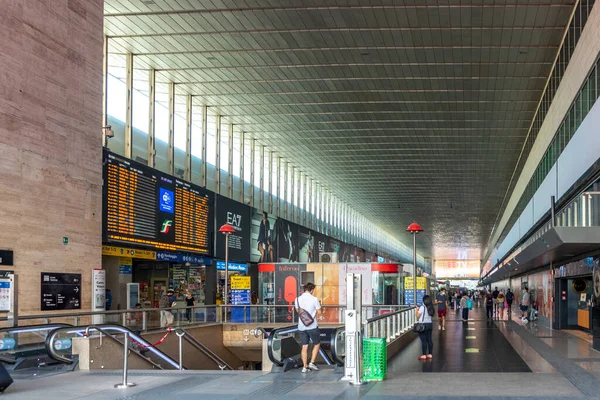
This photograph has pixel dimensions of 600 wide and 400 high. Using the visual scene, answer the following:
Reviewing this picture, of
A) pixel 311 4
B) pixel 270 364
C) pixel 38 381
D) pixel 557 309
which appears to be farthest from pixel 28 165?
pixel 557 309

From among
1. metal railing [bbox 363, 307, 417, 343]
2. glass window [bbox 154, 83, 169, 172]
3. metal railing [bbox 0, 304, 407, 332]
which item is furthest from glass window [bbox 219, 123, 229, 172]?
metal railing [bbox 363, 307, 417, 343]

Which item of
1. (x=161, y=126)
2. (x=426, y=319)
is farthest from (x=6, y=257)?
(x=161, y=126)

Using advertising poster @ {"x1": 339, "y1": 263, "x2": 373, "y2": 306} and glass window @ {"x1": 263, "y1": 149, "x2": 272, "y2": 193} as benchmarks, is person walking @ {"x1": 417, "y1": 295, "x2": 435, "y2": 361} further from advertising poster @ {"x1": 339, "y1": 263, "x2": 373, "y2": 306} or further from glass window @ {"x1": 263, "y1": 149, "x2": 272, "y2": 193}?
glass window @ {"x1": 263, "y1": 149, "x2": 272, "y2": 193}

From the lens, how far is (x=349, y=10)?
21469mm

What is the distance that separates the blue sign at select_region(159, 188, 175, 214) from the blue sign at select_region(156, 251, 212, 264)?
1473 mm

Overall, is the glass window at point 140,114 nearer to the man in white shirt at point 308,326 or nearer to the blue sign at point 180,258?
the blue sign at point 180,258

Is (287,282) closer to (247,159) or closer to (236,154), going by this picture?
(236,154)

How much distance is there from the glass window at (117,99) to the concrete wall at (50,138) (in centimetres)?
638

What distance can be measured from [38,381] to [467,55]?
60.0ft

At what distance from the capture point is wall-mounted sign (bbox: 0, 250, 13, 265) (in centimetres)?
1580

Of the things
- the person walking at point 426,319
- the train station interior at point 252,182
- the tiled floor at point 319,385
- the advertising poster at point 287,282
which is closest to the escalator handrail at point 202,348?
the train station interior at point 252,182

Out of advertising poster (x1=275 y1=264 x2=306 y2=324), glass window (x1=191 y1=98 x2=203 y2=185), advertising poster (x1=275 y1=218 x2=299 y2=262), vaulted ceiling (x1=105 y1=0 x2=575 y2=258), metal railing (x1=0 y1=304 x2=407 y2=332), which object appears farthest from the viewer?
advertising poster (x1=275 y1=218 x2=299 y2=262)

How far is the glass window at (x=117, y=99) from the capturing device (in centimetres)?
2583

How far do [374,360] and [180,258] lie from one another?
53.8 feet
